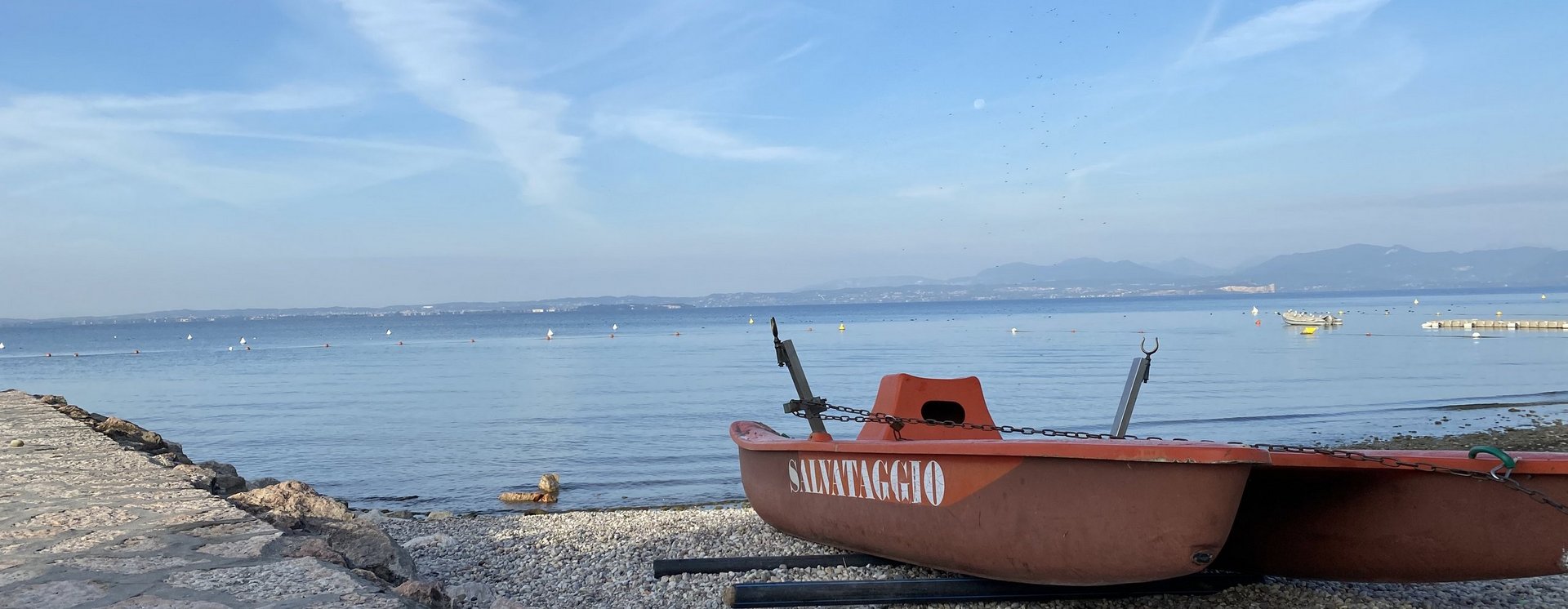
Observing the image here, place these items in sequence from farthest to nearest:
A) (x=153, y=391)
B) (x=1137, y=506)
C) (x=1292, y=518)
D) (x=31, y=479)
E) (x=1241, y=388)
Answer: (x=153, y=391)
(x=1241, y=388)
(x=31, y=479)
(x=1292, y=518)
(x=1137, y=506)

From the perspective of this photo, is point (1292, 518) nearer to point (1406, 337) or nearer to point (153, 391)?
point (153, 391)

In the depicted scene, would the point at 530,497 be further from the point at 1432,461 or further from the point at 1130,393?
the point at 1432,461

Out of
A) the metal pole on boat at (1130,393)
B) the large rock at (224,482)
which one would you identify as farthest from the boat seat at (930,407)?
the large rock at (224,482)

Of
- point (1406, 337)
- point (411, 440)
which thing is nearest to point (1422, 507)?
point (411, 440)

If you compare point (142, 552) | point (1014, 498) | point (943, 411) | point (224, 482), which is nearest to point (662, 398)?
point (224, 482)

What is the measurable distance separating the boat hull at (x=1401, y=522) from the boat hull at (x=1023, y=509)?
0.48 metres

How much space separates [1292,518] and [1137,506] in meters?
1.42

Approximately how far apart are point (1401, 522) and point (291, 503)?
6720mm

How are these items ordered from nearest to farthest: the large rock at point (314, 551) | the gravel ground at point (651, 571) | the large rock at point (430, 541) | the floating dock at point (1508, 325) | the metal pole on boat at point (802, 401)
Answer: the large rock at point (314, 551) → the gravel ground at point (651, 571) → the metal pole on boat at point (802, 401) → the large rock at point (430, 541) → the floating dock at point (1508, 325)

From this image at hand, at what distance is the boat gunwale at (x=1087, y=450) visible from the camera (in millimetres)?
4695

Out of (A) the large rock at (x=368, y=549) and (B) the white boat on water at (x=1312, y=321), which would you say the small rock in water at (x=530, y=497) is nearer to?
(A) the large rock at (x=368, y=549)

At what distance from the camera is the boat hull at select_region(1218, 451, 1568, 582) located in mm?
5102

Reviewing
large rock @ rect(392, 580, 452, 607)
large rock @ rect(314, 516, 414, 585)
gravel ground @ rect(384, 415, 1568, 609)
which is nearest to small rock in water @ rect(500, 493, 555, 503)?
gravel ground @ rect(384, 415, 1568, 609)

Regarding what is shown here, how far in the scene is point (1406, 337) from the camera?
49406 millimetres
